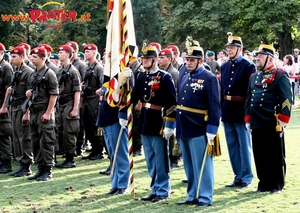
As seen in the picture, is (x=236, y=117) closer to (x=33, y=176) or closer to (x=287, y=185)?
(x=287, y=185)

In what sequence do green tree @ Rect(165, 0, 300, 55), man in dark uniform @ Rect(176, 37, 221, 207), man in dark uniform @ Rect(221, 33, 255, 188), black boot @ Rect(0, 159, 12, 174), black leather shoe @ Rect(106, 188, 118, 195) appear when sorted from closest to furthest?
1. man in dark uniform @ Rect(176, 37, 221, 207)
2. black leather shoe @ Rect(106, 188, 118, 195)
3. man in dark uniform @ Rect(221, 33, 255, 188)
4. black boot @ Rect(0, 159, 12, 174)
5. green tree @ Rect(165, 0, 300, 55)

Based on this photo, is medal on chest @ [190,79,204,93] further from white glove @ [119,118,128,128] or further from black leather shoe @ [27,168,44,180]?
black leather shoe @ [27,168,44,180]

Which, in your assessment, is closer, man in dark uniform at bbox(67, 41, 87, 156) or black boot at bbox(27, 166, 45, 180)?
black boot at bbox(27, 166, 45, 180)

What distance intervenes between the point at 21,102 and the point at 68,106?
1.05 metres

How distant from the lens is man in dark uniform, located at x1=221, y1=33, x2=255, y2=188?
29.6 feet

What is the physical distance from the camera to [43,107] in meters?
10.1

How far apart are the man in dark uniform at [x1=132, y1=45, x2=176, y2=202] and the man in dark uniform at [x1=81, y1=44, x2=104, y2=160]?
395 centimetres

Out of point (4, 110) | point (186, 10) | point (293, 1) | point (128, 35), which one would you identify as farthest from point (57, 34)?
point (128, 35)

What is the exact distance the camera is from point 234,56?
359 inches

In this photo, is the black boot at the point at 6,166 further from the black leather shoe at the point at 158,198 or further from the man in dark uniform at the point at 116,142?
the black leather shoe at the point at 158,198

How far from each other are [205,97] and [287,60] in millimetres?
16686

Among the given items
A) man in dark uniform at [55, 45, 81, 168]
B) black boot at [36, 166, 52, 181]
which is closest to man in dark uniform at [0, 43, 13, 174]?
man in dark uniform at [55, 45, 81, 168]

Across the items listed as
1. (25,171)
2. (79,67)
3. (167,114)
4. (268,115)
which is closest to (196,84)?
(167,114)

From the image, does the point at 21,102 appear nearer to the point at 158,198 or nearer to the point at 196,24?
the point at 158,198
